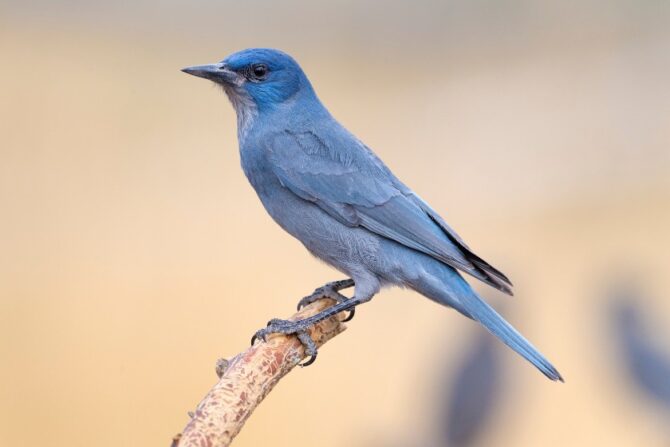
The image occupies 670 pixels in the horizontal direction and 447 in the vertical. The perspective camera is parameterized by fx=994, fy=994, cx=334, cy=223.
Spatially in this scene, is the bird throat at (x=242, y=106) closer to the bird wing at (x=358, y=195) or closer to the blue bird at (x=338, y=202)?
the blue bird at (x=338, y=202)

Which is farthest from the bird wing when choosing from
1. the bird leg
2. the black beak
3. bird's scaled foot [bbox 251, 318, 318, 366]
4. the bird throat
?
bird's scaled foot [bbox 251, 318, 318, 366]

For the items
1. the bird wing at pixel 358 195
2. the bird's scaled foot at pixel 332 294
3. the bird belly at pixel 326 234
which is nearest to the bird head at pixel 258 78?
the bird wing at pixel 358 195

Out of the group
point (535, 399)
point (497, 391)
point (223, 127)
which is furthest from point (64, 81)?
point (497, 391)

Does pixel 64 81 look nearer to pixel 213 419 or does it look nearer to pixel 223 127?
pixel 223 127

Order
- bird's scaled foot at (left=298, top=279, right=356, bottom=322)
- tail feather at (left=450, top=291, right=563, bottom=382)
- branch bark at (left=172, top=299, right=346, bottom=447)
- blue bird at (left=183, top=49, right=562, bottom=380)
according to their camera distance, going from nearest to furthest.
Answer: branch bark at (left=172, top=299, right=346, bottom=447), tail feather at (left=450, top=291, right=563, bottom=382), blue bird at (left=183, top=49, right=562, bottom=380), bird's scaled foot at (left=298, top=279, right=356, bottom=322)

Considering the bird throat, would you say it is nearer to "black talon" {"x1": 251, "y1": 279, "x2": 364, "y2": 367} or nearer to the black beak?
the black beak

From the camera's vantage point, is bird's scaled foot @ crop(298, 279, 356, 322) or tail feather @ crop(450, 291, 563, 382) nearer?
tail feather @ crop(450, 291, 563, 382)
